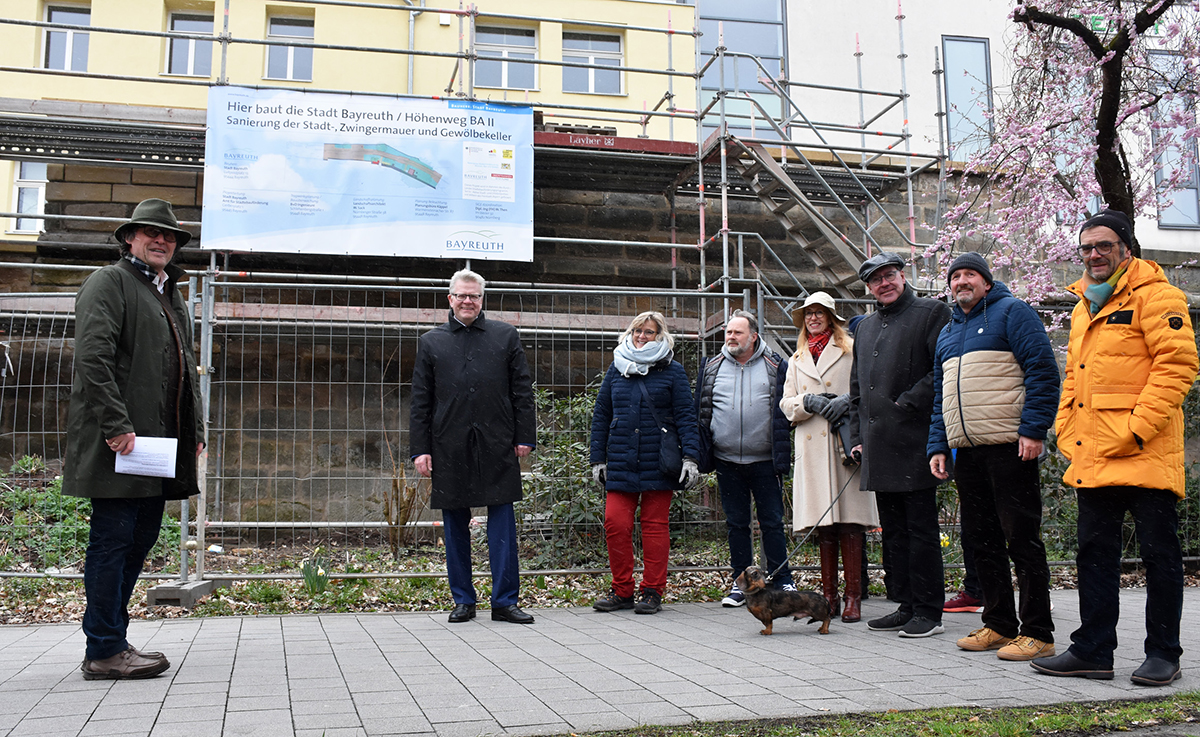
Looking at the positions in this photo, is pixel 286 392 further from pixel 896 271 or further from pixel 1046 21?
Answer: pixel 1046 21

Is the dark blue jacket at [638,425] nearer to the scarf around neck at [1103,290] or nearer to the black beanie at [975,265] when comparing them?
the black beanie at [975,265]

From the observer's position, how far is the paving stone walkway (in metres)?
3.05

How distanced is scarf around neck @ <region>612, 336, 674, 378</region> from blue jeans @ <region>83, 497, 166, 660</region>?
2.89 metres

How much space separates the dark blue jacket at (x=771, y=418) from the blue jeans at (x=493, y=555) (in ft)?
4.24

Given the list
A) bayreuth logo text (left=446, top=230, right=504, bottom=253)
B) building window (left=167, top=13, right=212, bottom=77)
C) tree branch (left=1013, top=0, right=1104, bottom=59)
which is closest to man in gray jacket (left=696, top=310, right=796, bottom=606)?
tree branch (left=1013, top=0, right=1104, bottom=59)

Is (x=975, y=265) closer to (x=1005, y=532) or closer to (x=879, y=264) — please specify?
(x=879, y=264)

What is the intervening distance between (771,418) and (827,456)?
432mm

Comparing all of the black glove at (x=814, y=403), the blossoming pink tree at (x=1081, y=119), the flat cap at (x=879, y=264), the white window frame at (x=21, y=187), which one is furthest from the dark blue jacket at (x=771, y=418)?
the white window frame at (x=21, y=187)

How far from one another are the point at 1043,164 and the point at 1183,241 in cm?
919

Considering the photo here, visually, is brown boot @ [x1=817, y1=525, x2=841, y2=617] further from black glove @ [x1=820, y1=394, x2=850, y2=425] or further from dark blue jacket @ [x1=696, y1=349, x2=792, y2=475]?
black glove @ [x1=820, y1=394, x2=850, y2=425]

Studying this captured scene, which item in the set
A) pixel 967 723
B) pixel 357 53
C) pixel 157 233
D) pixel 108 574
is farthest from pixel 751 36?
pixel 967 723

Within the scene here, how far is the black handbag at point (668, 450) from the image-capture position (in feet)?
18.5

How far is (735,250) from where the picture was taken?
1218 centimetres

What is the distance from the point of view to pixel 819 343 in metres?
5.74
